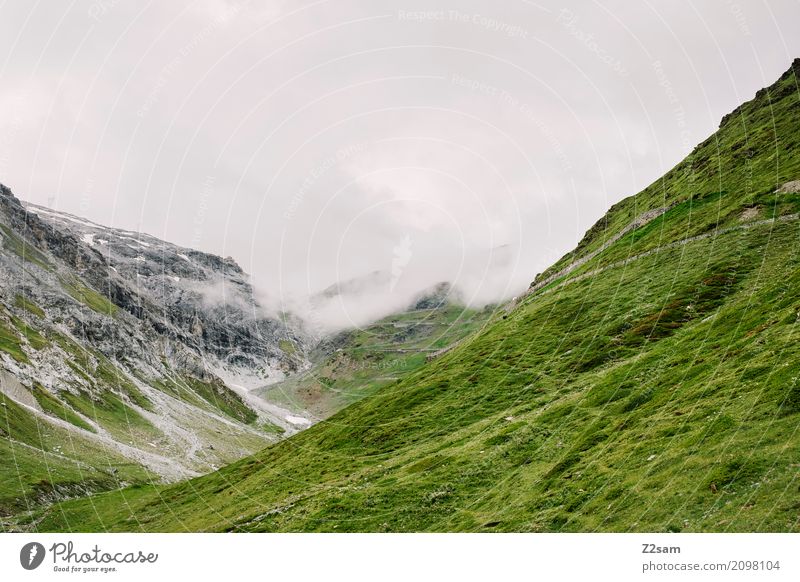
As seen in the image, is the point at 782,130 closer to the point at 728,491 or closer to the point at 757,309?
the point at 757,309

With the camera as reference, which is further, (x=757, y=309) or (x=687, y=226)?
(x=687, y=226)

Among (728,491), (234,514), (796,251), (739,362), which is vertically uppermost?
(796,251)

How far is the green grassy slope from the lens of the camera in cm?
3912

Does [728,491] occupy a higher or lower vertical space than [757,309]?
lower


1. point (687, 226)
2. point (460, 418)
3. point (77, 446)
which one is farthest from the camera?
point (77, 446)

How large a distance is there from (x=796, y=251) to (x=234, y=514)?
104822 mm

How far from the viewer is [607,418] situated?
5919 centimetres

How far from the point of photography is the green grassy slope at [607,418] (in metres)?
39.1

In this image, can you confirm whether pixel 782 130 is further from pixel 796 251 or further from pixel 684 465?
pixel 684 465

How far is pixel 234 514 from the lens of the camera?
99.9 meters

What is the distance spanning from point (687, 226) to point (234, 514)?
384 feet
